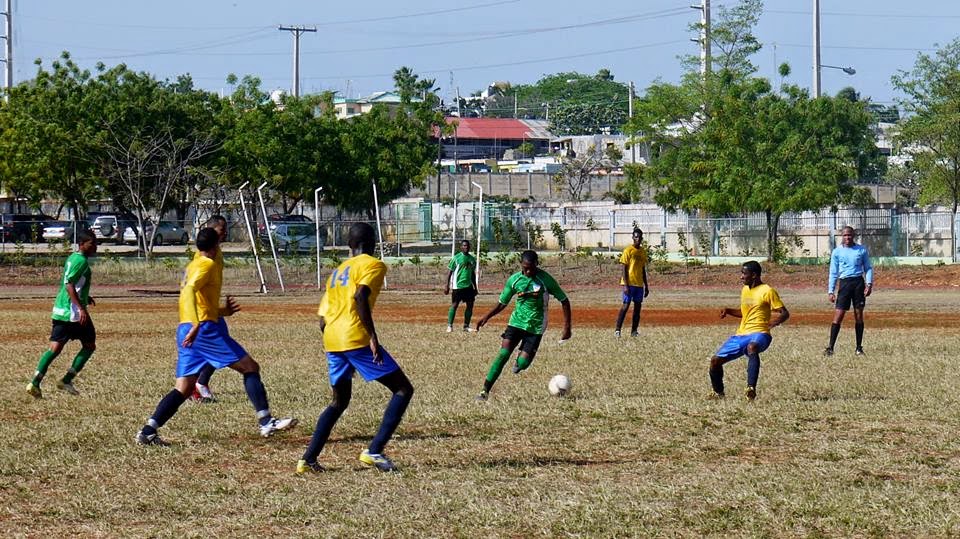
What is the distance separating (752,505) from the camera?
30.4 feet

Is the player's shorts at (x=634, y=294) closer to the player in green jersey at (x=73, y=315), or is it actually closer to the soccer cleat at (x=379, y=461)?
the player in green jersey at (x=73, y=315)

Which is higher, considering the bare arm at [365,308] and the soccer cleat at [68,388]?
the bare arm at [365,308]

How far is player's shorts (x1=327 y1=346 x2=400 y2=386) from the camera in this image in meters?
10.2

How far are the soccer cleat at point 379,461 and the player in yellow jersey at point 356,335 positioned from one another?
170 millimetres

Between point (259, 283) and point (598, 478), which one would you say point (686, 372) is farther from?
point (259, 283)

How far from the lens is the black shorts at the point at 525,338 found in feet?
49.6

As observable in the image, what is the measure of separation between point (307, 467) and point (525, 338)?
515 cm

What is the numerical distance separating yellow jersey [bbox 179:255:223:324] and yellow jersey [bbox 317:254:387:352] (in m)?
2.03

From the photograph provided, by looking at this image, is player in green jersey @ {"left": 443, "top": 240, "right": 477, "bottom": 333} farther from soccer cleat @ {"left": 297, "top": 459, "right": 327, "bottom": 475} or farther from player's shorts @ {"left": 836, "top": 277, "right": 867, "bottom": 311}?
soccer cleat @ {"left": 297, "top": 459, "right": 327, "bottom": 475}

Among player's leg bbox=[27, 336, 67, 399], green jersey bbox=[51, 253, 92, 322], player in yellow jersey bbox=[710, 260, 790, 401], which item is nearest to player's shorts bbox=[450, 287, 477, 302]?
green jersey bbox=[51, 253, 92, 322]

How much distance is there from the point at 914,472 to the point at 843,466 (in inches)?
20.8

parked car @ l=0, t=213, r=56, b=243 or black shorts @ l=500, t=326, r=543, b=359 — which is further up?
parked car @ l=0, t=213, r=56, b=243

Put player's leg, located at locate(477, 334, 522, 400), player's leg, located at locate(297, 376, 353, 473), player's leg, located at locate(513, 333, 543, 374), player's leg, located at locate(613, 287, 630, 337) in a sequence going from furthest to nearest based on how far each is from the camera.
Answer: player's leg, located at locate(613, 287, 630, 337) < player's leg, located at locate(513, 333, 543, 374) < player's leg, located at locate(477, 334, 522, 400) < player's leg, located at locate(297, 376, 353, 473)

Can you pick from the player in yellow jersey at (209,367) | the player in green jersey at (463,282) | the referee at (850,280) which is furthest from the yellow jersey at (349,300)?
the player in green jersey at (463,282)
